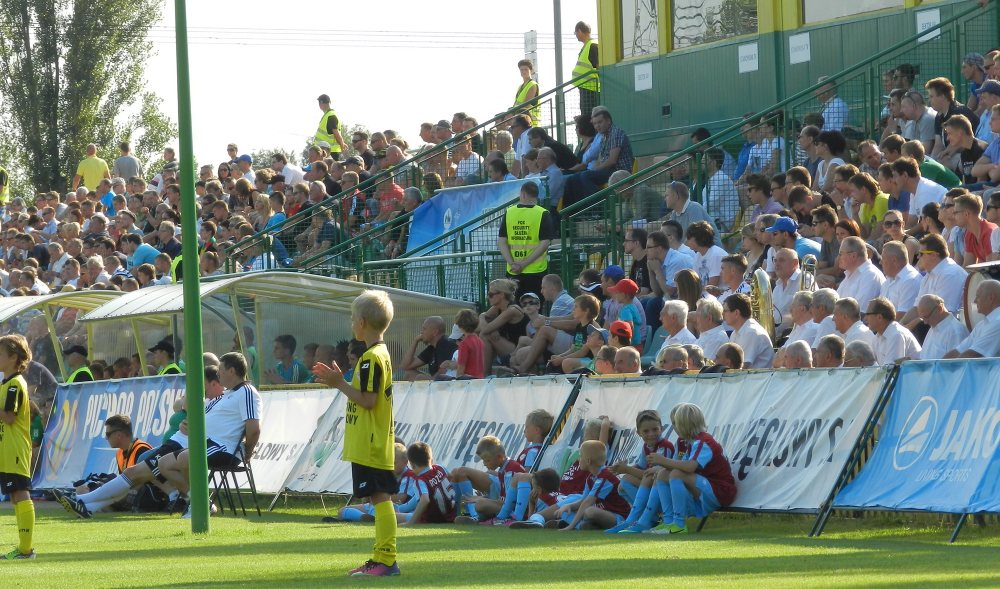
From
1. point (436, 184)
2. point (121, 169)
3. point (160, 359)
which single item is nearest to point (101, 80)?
point (121, 169)

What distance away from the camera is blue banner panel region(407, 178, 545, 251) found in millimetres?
25344

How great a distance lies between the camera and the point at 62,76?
5312cm

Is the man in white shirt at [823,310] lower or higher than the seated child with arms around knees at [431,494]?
higher

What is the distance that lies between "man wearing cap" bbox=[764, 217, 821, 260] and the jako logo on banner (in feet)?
15.2

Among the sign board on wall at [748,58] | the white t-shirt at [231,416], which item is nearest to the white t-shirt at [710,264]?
the white t-shirt at [231,416]

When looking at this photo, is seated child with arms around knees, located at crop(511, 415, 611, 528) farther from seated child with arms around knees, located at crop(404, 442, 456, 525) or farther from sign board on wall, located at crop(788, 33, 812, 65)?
sign board on wall, located at crop(788, 33, 812, 65)

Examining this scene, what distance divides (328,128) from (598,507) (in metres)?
20.5

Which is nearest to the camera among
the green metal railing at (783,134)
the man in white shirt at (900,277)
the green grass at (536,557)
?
the green grass at (536,557)

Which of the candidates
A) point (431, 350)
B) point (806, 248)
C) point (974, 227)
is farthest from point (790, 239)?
point (431, 350)

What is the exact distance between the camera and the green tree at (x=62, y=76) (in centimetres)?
5225

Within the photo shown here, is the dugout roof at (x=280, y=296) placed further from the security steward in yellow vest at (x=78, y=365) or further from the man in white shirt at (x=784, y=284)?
the man in white shirt at (x=784, y=284)

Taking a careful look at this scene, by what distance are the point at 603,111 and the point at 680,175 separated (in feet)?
7.60

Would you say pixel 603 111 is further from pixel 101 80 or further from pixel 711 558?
pixel 101 80

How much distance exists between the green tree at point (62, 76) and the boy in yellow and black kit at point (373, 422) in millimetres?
43625
